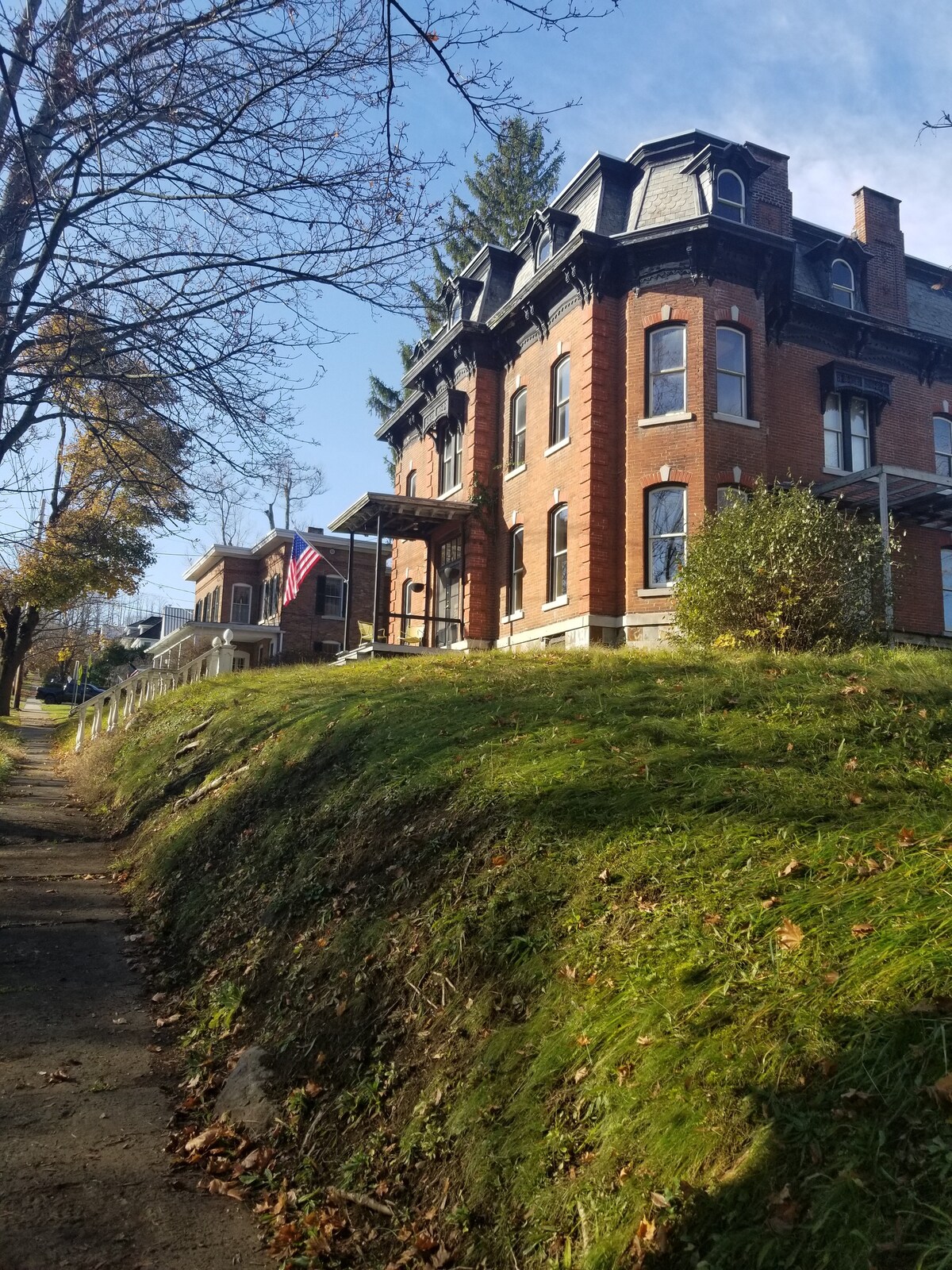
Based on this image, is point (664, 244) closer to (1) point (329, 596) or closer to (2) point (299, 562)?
Result: (2) point (299, 562)

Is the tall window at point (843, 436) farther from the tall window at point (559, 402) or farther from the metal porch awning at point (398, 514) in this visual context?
the metal porch awning at point (398, 514)

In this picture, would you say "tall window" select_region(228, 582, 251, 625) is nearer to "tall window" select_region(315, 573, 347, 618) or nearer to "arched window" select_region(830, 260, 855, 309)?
"tall window" select_region(315, 573, 347, 618)

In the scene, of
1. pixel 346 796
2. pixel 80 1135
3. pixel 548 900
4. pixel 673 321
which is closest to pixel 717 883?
pixel 548 900

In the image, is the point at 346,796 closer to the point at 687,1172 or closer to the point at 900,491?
the point at 687,1172

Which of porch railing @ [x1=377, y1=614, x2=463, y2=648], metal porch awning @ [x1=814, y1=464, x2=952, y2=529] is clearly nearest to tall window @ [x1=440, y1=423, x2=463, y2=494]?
porch railing @ [x1=377, y1=614, x2=463, y2=648]

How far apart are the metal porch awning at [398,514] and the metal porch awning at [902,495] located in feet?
27.0

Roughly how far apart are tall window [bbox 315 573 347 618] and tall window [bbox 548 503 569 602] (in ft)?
58.7

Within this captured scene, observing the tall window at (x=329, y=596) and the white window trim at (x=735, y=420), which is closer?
the white window trim at (x=735, y=420)

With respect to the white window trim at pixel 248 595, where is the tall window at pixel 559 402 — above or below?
above

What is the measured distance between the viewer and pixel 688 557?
14836mm

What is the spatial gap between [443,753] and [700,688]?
99.1 inches

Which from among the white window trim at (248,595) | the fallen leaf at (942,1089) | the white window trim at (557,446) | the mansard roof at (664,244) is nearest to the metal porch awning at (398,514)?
the white window trim at (557,446)

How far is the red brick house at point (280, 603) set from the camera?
36656mm

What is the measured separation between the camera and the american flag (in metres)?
21.7
